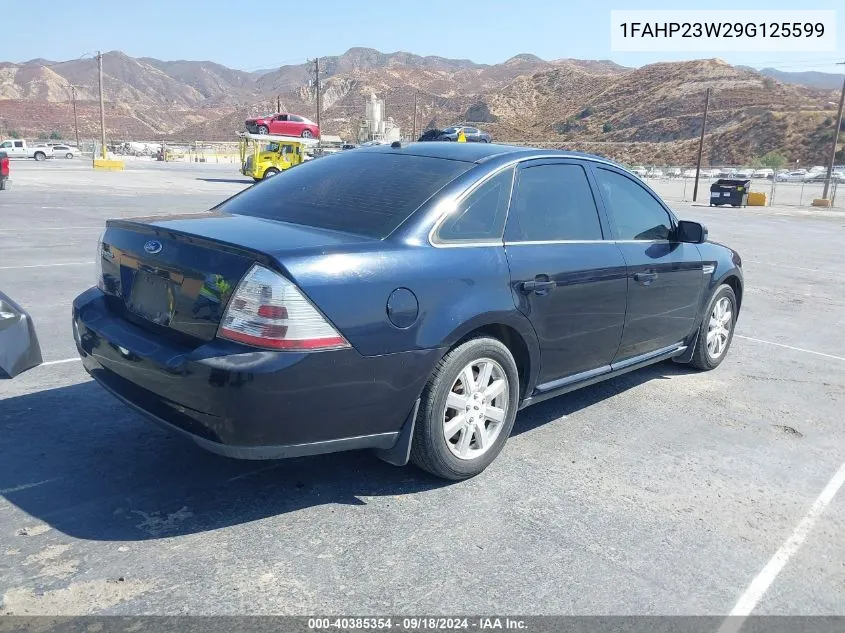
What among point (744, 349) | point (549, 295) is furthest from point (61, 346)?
point (744, 349)

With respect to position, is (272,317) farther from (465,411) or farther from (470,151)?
(470,151)

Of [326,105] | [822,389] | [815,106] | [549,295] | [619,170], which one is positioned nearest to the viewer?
[549,295]

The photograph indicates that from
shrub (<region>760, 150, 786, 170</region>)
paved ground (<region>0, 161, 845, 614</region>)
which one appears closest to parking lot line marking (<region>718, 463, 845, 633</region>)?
paved ground (<region>0, 161, 845, 614</region>)

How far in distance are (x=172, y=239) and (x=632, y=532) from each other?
8.11 feet

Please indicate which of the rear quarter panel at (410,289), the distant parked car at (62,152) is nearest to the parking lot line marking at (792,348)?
the rear quarter panel at (410,289)

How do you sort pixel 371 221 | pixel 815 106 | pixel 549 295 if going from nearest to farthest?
pixel 371 221, pixel 549 295, pixel 815 106

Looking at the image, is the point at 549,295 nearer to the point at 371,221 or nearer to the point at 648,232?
the point at 371,221

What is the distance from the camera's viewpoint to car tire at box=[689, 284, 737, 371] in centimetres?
571

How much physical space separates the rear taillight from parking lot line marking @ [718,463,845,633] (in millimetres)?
1890

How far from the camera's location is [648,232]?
4.99 metres

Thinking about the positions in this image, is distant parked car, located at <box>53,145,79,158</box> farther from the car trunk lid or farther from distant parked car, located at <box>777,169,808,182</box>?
the car trunk lid

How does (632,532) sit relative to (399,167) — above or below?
below

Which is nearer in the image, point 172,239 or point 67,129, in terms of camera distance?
point 172,239

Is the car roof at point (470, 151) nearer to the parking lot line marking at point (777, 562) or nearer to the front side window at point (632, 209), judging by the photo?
the front side window at point (632, 209)
